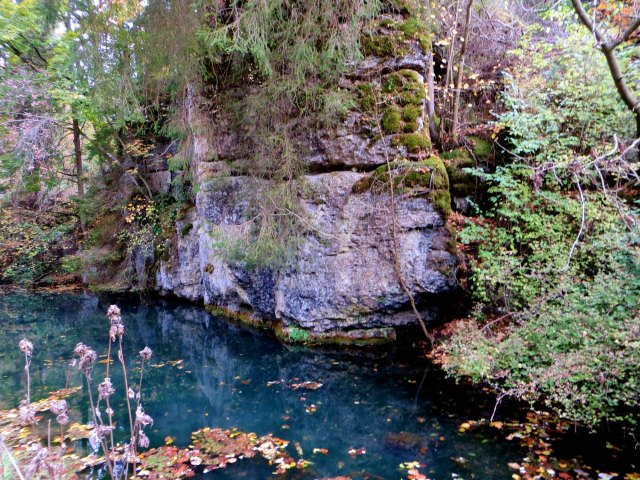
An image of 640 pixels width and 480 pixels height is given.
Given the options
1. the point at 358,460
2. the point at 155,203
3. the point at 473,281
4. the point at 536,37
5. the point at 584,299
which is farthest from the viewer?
the point at 155,203

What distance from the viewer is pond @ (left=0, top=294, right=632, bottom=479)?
4.37 meters

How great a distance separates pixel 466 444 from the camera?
454 cm

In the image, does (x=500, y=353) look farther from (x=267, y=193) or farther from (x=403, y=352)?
(x=267, y=193)

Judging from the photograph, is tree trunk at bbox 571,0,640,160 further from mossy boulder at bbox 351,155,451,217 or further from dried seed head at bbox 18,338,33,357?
dried seed head at bbox 18,338,33,357

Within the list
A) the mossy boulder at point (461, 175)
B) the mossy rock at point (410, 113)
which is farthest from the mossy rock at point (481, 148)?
the mossy rock at point (410, 113)

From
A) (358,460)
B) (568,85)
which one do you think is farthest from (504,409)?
(568,85)

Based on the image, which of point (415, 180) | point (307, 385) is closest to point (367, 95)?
point (415, 180)

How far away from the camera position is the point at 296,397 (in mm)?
6023

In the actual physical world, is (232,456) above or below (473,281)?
below

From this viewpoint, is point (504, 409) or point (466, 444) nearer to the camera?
point (466, 444)

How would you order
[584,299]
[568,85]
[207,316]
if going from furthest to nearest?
[207,316], [568,85], [584,299]

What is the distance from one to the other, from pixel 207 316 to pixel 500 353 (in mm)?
7428

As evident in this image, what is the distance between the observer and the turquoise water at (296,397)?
4.37 metres

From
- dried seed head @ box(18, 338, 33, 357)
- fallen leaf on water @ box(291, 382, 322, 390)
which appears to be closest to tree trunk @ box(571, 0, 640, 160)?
dried seed head @ box(18, 338, 33, 357)
